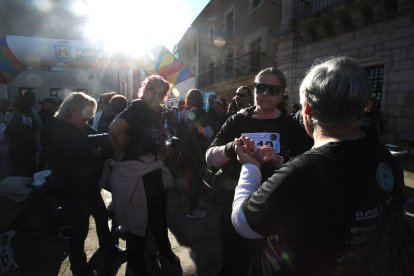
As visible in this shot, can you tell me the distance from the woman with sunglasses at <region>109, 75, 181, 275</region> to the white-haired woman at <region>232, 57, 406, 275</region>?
1383 mm

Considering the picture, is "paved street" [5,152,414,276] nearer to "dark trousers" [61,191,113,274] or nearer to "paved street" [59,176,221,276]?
"paved street" [59,176,221,276]

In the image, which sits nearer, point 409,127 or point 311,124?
point 311,124

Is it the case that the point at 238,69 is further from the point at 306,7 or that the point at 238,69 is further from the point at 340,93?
the point at 340,93

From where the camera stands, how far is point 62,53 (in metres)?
7.55

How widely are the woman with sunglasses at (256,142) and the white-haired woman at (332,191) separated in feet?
2.51

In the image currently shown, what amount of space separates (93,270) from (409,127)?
27.8 feet

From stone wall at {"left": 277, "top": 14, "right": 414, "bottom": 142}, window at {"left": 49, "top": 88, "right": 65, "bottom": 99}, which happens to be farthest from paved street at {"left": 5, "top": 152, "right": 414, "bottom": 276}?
window at {"left": 49, "top": 88, "right": 65, "bottom": 99}

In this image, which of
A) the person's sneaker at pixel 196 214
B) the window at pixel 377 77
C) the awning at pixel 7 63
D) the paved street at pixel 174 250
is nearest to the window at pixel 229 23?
the window at pixel 377 77

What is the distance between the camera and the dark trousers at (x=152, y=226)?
2.15 m

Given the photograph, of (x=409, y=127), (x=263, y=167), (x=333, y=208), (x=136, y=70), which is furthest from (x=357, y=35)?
(x=333, y=208)

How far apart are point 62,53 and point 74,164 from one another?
6870 mm

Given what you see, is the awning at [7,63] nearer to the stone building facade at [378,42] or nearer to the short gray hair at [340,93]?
the short gray hair at [340,93]

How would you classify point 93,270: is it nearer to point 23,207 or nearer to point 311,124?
point 23,207

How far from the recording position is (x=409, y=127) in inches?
277
